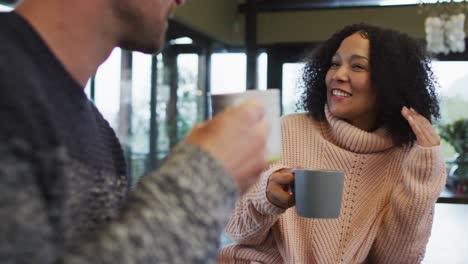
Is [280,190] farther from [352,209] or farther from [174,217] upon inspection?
[174,217]

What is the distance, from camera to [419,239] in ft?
4.03

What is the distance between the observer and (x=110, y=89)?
4.20m

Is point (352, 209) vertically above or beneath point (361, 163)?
beneath

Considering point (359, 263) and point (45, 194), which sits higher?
point (45, 194)

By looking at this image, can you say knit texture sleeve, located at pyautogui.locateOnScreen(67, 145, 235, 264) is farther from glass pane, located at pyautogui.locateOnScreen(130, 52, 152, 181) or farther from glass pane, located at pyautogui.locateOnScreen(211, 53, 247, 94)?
glass pane, located at pyautogui.locateOnScreen(211, 53, 247, 94)

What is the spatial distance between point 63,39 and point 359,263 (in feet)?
3.07

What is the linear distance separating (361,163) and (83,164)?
93 centimetres

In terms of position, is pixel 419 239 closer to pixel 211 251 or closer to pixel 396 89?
pixel 396 89

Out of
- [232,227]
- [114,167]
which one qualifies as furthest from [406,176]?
[114,167]

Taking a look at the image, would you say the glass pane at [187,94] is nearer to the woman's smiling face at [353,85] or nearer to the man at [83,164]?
the woman's smiling face at [353,85]

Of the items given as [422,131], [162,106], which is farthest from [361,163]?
[162,106]

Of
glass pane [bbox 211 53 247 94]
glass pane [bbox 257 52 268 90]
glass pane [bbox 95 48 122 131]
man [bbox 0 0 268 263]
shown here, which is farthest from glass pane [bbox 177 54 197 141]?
man [bbox 0 0 268 263]

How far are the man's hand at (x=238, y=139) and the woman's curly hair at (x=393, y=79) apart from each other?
2.90 ft

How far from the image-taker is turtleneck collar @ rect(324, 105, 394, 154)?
1.33 m
